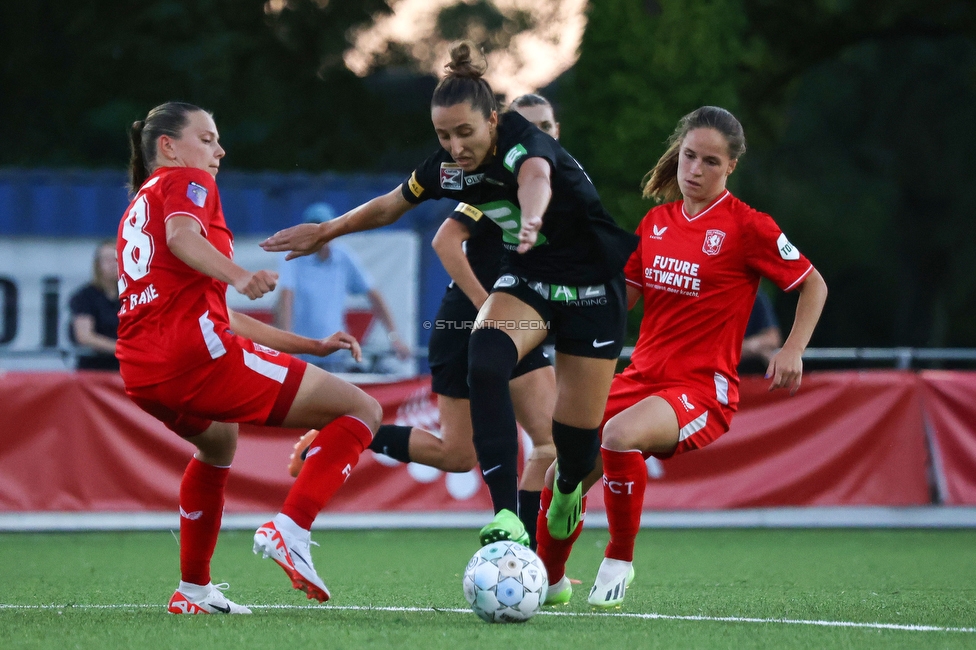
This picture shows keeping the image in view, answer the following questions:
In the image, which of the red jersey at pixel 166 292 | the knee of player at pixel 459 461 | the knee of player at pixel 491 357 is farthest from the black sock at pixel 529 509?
the red jersey at pixel 166 292

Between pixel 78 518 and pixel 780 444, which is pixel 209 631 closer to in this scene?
pixel 78 518

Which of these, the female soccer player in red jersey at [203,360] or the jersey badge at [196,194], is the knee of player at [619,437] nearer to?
the female soccer player in red jersey at [203,360]

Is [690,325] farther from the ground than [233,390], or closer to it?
farther from the ground

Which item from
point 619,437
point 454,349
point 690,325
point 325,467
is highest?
point 690,325

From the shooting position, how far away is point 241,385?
4789 millimetres

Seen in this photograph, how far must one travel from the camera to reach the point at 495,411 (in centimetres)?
521

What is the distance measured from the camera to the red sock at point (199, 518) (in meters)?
5.22

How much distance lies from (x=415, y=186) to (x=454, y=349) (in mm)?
1378

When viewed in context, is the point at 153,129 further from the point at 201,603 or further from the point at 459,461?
Answer: the point at 459,461

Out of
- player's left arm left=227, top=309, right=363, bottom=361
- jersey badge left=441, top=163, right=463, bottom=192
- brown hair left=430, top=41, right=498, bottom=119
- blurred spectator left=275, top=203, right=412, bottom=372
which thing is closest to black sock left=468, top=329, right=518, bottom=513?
player's left arm left=227, top=309, right=363, bottom=361

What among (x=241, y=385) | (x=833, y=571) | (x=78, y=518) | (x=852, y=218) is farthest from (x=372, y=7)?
(x=241, y=385)

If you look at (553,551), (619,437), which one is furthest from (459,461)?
(619,437)

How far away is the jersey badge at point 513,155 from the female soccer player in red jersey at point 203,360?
36.0 inches

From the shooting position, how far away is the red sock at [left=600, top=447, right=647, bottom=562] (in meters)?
5.41
